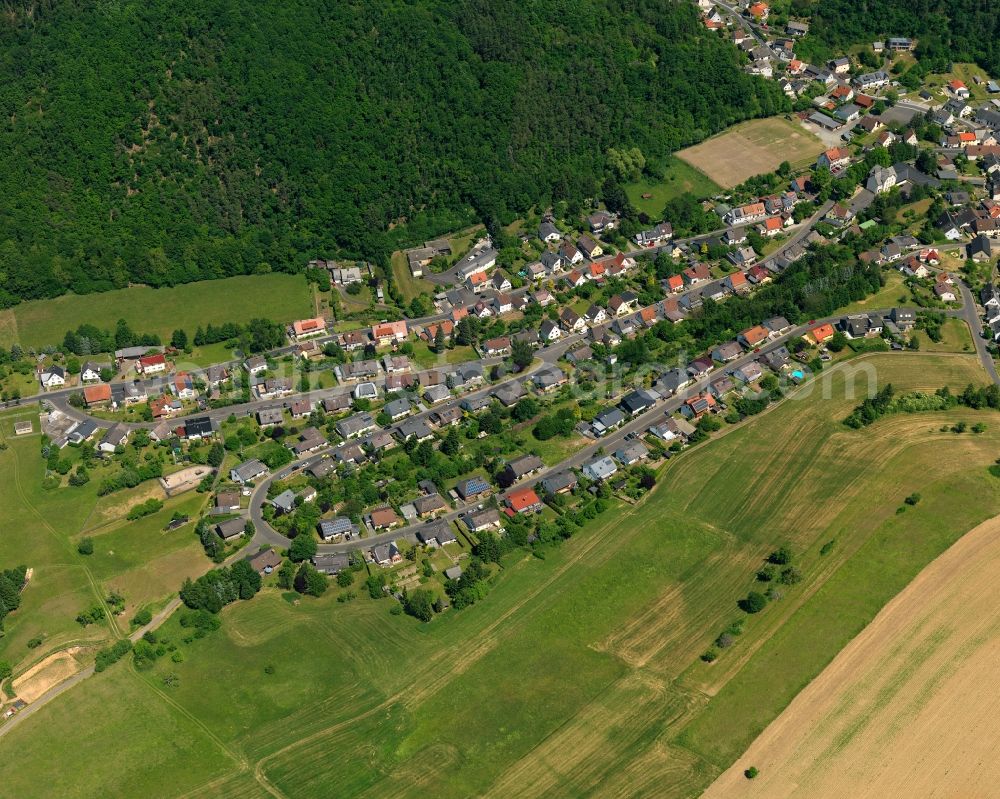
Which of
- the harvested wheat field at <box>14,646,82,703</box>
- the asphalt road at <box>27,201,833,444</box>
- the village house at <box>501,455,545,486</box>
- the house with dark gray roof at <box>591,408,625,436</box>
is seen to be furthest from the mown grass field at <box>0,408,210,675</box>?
the house with dark gray roof at <box>591,408,625,436</box>

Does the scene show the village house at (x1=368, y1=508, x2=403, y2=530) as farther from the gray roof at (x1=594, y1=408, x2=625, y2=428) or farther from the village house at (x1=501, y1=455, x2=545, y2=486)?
the gray roof at (x1=594, y1=408, x2=625, y2=428)

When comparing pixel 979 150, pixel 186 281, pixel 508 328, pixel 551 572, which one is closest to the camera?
pixel 551 572

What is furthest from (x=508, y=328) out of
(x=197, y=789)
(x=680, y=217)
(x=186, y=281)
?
(x=197, y=789)

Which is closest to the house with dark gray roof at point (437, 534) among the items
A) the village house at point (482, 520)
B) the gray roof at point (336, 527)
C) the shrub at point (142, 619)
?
the village house at point (482, 520)

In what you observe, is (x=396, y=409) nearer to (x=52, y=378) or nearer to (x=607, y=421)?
(x=607, y=421)

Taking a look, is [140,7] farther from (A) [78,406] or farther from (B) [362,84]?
(A) [78,406]
